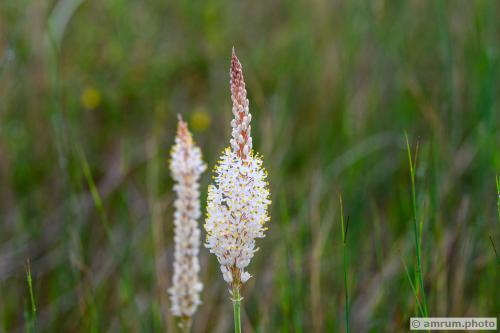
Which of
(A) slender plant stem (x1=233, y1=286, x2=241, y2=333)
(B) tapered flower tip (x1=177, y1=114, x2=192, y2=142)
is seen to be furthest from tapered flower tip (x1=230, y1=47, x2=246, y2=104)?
(A) slender plant stem (x1=233, y1=286, x2=241, y2=333)

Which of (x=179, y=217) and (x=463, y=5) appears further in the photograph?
(x=463, y=5)

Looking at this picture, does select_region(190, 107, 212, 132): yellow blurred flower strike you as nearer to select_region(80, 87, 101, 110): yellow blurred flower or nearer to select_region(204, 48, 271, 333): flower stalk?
select_region(80, 87, 101, 110): yellow blurred flower

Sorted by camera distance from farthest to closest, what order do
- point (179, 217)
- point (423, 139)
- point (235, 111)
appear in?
point (423, 139) → point (179, 217) → point (235, 111)

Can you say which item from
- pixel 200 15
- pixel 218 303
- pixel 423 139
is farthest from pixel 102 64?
pixel 423 139

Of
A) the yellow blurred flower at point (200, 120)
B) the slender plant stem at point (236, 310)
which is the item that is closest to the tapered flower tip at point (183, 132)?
the slender plant stem at point (236, 310)

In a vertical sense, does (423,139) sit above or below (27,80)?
below

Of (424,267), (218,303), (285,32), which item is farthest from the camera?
(285,32)

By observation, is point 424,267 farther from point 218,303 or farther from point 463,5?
point 463,5

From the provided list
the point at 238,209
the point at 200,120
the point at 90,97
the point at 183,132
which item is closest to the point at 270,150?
the point at 200,120

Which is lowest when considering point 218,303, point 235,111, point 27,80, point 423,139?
point 218,303
